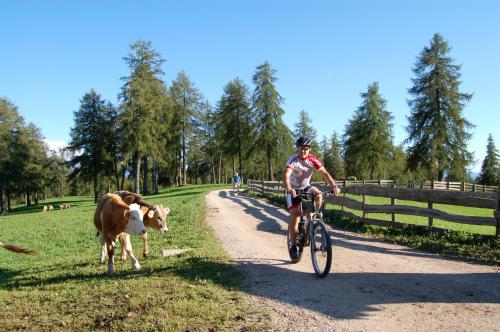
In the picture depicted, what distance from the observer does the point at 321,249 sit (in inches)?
261

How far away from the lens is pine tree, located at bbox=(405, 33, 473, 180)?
39.2 metres

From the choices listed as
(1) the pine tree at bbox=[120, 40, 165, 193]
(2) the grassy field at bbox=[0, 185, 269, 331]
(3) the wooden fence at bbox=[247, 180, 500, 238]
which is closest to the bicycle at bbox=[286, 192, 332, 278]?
(2) the grassy field at bbox=[0, 185, 269, 331]

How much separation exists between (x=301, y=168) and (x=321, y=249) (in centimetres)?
148

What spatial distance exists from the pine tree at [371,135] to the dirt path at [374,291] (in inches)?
1693

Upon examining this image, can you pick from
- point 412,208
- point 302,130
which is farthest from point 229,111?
point 412,208

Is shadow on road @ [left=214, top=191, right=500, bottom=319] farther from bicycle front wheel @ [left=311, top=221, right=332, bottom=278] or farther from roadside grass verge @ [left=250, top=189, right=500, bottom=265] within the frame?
roadside grass verge @ [left=250, top=189, right=500, bottom=265]

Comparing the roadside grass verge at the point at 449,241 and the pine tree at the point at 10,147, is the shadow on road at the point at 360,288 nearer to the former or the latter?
the roadside grass verge at the point at 449,241

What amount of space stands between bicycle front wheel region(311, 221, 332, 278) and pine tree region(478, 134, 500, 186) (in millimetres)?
64392

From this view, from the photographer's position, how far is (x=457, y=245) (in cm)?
932

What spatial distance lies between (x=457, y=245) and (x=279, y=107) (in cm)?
3808

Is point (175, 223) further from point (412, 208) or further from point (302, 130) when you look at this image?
point (302, 130)

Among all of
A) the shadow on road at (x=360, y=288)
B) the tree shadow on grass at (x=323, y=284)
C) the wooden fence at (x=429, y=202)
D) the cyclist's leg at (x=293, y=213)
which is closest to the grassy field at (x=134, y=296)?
the tree shadow on grass at (x=323, y=284)

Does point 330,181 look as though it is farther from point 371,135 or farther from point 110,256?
point 371,135

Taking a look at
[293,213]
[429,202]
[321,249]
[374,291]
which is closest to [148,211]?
[293,213]
